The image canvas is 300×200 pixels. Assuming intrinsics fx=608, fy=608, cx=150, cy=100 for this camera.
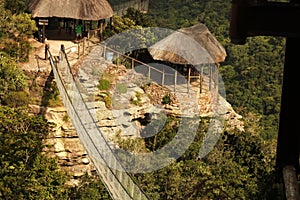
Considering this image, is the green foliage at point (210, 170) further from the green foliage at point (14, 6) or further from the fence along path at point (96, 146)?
the green foliage at point (14, 6)

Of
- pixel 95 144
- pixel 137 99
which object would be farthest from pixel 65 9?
pixel 95 144

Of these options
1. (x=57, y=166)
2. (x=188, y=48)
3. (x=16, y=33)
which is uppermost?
(x=16, y=33)

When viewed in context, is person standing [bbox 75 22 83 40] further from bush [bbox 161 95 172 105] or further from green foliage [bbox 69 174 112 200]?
green foliage [bbox 69 174 112 200]

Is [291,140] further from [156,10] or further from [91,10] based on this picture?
[156,10]

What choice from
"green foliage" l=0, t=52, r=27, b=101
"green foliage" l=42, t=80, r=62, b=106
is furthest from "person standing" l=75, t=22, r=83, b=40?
"green foliage" l=0, t=52, r=27, b=101

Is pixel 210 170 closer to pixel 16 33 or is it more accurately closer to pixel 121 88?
pixel 121 88

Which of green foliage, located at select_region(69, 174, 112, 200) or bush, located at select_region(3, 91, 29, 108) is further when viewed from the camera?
bush, located at select_region(3, 91, 29, 108)

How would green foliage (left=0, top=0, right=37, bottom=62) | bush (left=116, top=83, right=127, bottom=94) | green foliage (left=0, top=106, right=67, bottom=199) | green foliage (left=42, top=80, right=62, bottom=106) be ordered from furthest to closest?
1. bush (left=116, top=83, right=127, bottom=94)
2. green foliage (left=0, top=0, right=37, bottom=62)
3. green foliage (left=42, top=80, right=62, bottom=106)
4. green foliage (left=0, top=106, right=67, bottom=199)
